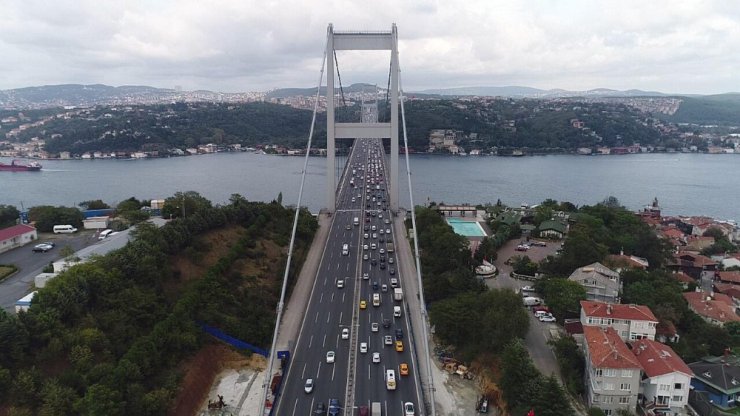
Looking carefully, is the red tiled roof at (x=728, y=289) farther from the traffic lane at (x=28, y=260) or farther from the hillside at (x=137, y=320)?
the traffic lane at (x=28, y=260)

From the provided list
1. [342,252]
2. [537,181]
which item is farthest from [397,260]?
[537,181]

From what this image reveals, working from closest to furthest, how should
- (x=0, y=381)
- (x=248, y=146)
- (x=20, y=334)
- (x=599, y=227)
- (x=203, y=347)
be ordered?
(x=0, y=381) < (x=20, y=334) < (x=203, y=347) < (x=599, y=227) < (x=248, y=146)

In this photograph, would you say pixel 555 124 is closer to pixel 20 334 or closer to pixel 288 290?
pixel 288 290

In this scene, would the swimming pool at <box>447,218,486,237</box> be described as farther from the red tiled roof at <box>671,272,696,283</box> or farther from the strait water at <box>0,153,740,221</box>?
the strait water at <box>0,153,740,221</box>

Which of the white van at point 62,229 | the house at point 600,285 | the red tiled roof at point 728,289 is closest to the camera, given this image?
the house at point 600,285

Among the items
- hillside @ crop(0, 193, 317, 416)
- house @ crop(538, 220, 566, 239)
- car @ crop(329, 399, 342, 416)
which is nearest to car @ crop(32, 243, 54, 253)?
hillside @ crop(0, 193, 317, 416)

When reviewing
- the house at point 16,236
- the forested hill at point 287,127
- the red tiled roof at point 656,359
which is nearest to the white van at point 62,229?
the house at point 16,236
